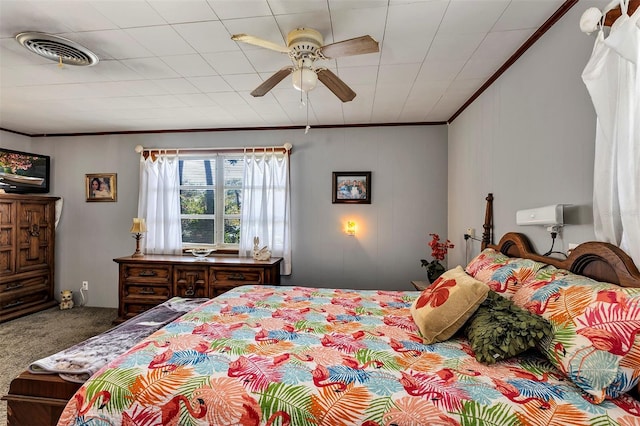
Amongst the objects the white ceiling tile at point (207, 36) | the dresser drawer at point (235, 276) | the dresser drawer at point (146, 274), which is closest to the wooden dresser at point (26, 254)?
the dresser drawer at point (146, 274)

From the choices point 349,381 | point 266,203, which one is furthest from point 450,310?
point 266,203

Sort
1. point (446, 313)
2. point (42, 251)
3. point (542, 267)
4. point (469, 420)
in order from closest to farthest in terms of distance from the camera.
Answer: point (469, 420) < point (446, 313) < point (542, 267) < point (42, 251)

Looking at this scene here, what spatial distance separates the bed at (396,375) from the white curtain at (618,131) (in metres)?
0.13

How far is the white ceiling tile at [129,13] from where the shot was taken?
169 cm

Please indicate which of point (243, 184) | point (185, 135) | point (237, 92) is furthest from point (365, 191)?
point (185, 135)

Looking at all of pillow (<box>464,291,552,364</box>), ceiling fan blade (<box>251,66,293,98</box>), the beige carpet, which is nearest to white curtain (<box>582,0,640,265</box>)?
pillow (<box>464,291,552,364</box>)

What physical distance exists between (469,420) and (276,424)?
657mm

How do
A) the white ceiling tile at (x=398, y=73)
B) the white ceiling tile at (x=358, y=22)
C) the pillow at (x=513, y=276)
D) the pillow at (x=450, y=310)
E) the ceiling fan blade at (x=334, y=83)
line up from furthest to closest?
the white ceiling tile at (x=398, y=73) < the ceiling fan blade at (x=334, y=83) < the white ceiling tile at (x=358, y=22) < the pillow at (x=513, y=276) < the pillow at (x=450, y=310)

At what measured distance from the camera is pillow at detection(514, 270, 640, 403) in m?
1.02

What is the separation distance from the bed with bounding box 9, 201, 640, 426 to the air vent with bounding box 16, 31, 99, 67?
199cm

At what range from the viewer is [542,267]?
166 centimetres

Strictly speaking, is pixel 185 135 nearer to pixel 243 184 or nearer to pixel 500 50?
pixel 243 184

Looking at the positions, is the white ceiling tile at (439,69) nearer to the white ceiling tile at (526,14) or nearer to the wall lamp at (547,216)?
the white ceiling tile at (526,14)

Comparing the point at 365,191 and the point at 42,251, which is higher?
the point at 365,191
